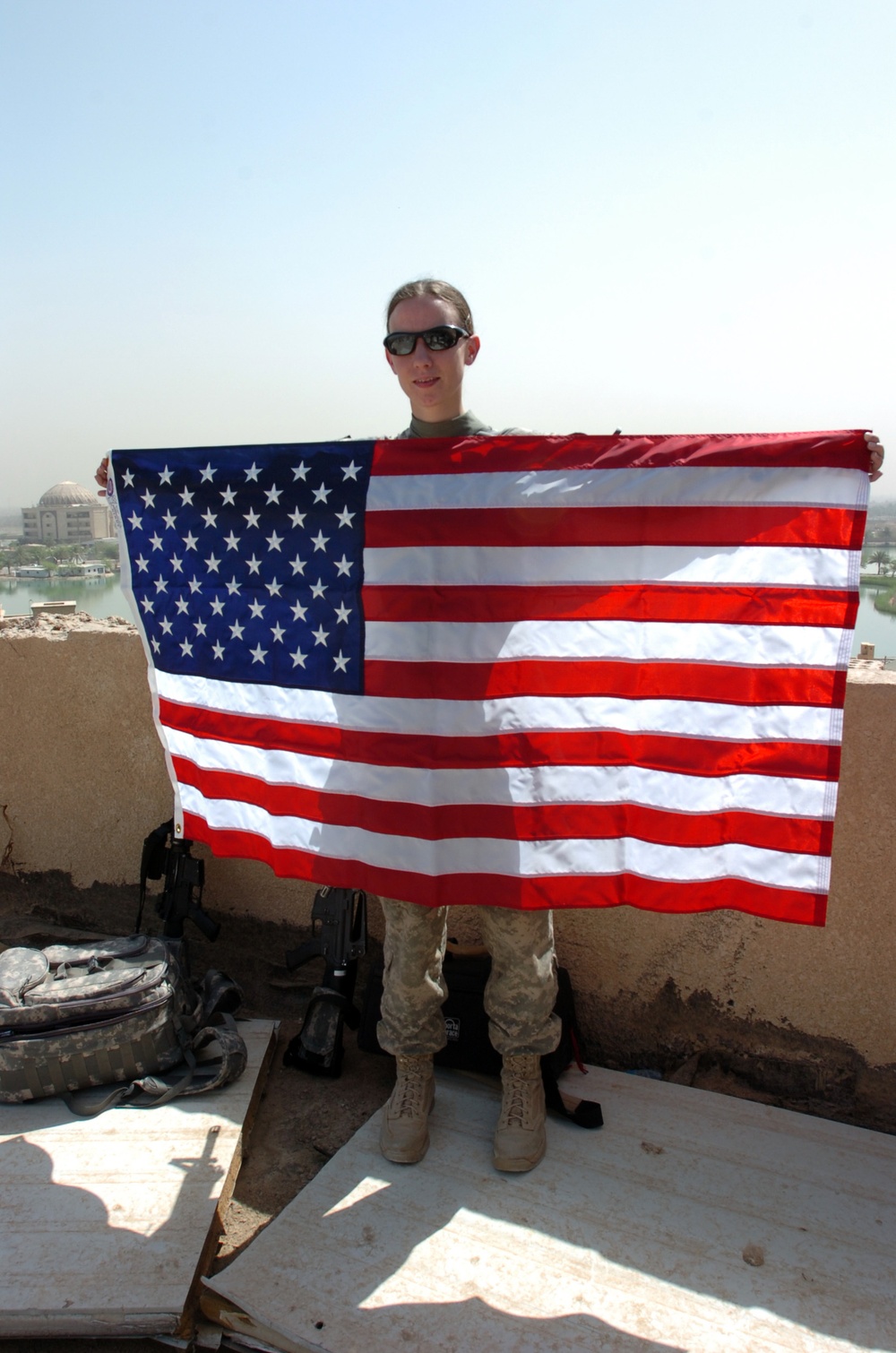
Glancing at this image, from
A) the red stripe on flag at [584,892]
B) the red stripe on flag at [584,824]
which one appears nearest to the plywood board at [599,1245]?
the red stripe on flag at [584,892]

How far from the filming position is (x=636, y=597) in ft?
7.45

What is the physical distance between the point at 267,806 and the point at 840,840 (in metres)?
1.64

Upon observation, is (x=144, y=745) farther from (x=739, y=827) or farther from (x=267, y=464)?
(x=739, y=827)

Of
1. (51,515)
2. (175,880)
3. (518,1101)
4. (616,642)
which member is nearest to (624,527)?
(616,642)

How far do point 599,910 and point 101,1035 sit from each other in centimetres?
154

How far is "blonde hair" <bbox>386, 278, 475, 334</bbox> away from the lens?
2.32 m

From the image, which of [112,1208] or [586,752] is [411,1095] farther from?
[586,752]

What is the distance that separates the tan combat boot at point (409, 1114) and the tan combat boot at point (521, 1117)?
0.66ft

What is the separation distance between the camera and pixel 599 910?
299cm

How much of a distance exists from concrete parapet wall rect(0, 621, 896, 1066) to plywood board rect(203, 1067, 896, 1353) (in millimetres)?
359

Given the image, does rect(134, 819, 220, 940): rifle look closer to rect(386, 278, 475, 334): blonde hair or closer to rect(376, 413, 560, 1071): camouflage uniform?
rect(376, 413, 560, 1071): camouflage uniform

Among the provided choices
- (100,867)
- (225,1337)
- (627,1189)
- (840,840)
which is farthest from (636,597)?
(100,867)

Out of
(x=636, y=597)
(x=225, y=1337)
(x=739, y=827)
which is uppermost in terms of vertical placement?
(x=636, y=597)

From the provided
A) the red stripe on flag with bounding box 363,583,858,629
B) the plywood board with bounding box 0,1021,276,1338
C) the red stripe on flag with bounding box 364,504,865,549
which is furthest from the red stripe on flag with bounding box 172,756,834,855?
the plywood board with bounding box 0,1021,276,1338
